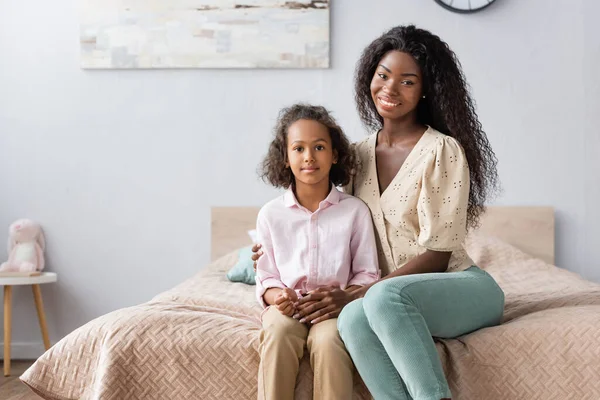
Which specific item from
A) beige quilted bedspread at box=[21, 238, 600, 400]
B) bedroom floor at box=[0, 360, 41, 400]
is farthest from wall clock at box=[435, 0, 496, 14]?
bedroom floor at box=[0, 360, 41, 400]

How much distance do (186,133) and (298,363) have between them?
1.93 meters

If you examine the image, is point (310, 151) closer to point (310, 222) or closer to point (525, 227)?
point (310, 222)

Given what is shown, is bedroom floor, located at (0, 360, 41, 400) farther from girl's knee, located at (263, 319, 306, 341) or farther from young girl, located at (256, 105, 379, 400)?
girl's knee, located at (263, 319, 306, 341)

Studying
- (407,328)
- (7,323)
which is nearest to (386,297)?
(407,328)

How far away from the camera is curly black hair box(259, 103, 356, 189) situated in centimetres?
181

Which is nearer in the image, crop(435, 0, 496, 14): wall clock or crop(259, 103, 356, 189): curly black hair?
crop(259, 103, 356, 189): curly black hair

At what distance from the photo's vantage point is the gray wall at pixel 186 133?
3131 millimetres

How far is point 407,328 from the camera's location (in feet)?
4.52

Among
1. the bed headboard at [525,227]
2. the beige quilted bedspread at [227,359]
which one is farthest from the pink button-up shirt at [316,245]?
the bed headboard at [525,227]

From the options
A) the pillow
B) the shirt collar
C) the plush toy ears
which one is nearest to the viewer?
the shirt collar

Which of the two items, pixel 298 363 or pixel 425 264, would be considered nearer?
pixel 298 363

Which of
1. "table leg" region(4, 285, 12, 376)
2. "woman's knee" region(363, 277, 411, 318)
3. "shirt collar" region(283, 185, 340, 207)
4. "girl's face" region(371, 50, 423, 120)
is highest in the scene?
"girl's face" region(371, 50, 423, 120)

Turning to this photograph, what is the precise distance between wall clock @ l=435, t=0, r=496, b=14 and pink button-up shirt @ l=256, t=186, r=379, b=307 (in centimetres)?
162

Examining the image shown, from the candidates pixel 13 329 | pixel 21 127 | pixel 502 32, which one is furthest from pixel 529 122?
pixel 13 329
